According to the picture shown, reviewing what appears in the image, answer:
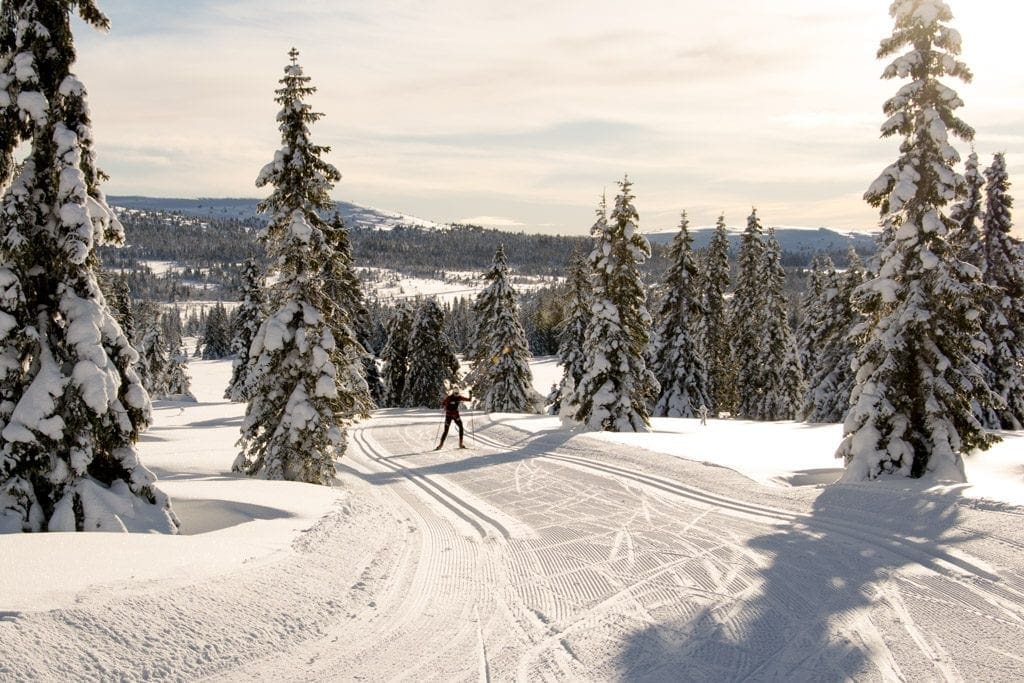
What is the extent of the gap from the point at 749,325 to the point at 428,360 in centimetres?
2268

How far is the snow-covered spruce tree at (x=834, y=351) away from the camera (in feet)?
132

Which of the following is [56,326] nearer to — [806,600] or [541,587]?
[541,587]

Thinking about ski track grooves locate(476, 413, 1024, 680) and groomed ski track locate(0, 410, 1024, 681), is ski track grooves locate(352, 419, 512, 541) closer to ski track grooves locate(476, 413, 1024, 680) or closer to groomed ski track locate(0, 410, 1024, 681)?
groomed ski track locate(0, 410, 1024, 681)

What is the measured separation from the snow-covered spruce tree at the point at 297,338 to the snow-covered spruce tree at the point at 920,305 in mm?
11576

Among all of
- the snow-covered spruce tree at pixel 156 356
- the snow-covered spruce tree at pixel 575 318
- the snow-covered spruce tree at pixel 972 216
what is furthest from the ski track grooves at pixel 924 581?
the snow-covered spruce tree at pixel 156 356

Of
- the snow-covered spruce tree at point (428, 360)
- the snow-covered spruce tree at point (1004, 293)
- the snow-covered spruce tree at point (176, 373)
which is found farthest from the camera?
the snow-covered spruce tree at point (176, 373)

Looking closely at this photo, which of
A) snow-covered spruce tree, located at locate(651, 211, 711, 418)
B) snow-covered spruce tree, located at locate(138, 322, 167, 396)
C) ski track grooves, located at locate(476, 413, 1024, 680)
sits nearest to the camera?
ski track grooves, located at locate(476, 413, 1024, 680)

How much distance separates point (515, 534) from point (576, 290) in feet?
108

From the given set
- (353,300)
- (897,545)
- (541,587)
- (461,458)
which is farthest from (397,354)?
(897,545)

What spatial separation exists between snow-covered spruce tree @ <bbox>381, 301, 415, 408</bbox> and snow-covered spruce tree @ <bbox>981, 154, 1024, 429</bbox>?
36559mm

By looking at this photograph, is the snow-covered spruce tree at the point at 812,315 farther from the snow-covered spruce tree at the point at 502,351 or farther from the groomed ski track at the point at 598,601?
the groomed ski track at the point at 598,601

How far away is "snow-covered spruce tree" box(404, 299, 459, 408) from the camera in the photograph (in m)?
50.4

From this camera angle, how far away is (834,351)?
4134 cm

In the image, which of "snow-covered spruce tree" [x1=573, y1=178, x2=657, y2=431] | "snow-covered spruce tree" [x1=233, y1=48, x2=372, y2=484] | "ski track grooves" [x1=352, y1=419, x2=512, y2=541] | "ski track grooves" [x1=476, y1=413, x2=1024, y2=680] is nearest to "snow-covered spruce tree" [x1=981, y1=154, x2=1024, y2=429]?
"snow-covered spruce tree" [x1=573, y1=178, x2=657, y2=431]
